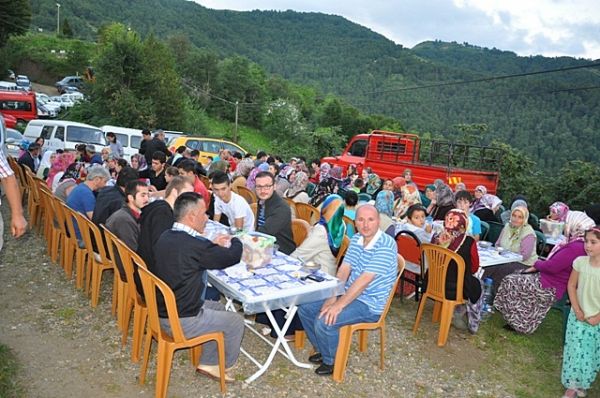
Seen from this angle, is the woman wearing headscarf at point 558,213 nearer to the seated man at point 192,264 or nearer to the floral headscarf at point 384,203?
the floral headscarf at point 384,203

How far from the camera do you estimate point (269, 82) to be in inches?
2283

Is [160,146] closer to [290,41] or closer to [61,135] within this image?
[61,135]

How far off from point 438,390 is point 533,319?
1617 mm

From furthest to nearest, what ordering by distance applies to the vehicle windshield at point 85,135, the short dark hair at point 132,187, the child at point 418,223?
the vehicle windshield at point 85,135 < the child at point 418,223 < the short dark hair at point 132,187

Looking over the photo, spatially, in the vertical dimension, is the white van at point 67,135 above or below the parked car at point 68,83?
below

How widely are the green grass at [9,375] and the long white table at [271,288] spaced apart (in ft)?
4.98

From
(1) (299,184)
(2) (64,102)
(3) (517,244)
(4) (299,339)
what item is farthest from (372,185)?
(2) (64,102)

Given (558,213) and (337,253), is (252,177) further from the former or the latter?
(558,213)

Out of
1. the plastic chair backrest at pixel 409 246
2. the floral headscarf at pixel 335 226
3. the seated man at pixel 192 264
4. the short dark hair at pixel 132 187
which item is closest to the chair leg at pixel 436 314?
the plastic chair backrest at pixel 409 246

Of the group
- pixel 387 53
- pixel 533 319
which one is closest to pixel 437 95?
pixel 387 53

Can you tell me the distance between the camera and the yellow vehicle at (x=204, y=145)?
14.5 meters

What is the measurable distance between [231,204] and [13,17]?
35875 mm

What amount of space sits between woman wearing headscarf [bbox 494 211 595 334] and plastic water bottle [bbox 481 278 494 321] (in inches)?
4.6

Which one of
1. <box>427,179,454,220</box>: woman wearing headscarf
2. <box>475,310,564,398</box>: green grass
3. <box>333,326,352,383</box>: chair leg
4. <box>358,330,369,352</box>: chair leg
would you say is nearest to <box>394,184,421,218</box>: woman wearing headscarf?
<box>427,179,454,220</box>: woman wearing headscarf
